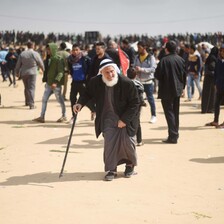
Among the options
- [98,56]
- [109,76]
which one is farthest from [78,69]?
[109,76]

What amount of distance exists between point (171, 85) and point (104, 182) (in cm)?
301

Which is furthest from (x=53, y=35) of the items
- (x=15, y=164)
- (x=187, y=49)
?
(x=15, y=164)

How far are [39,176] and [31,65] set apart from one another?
7059mm

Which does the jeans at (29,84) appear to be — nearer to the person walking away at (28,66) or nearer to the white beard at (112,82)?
the person walking away at (28,66)

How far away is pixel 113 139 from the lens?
20.3 ft

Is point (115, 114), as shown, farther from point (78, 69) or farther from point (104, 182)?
point (78, 69)

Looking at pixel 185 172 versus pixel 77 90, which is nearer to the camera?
pixel 185 172

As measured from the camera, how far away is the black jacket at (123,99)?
6.06 metres

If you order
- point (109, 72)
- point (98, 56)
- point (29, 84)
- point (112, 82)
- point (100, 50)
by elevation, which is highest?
point (100, 50)

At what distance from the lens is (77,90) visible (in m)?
10.4

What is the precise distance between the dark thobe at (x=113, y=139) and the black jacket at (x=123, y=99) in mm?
60

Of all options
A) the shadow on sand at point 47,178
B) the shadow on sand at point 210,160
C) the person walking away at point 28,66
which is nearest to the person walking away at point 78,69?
the person walking away at point 28,66

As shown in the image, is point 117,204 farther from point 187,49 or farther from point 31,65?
point 187,49

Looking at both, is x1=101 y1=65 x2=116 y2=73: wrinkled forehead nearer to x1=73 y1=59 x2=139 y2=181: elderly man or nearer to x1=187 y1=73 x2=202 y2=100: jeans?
x1=73 y1=59 x2=139 y2=181: elderly man
